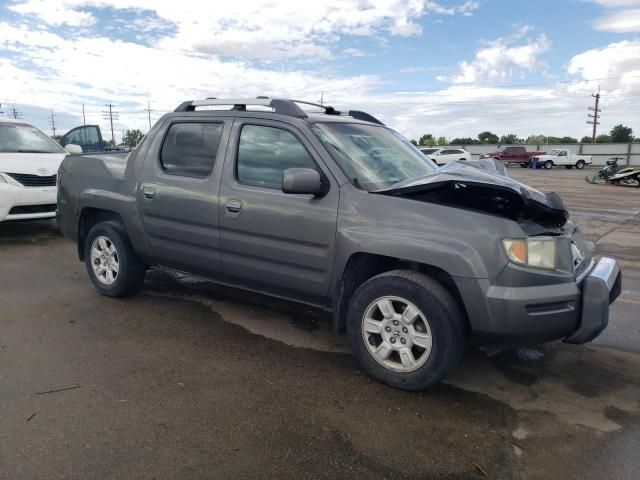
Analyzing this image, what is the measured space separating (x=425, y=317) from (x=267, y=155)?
1.76 m

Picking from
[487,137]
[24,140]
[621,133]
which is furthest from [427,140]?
[24,140]

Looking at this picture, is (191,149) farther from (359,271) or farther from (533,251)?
(533,251)

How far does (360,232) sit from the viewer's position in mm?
3387

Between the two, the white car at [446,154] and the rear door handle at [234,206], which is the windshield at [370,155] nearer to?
the rear door handle at [234,206]

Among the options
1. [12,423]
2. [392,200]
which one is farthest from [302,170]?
[12,423]

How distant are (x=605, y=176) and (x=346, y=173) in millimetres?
24182

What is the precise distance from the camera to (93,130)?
43.5 feet

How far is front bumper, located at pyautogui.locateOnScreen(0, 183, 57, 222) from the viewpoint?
24.1 feet

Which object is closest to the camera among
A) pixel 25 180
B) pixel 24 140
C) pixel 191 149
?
pixel 191 149

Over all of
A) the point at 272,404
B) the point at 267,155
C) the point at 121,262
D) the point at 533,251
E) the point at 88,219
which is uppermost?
the point at 267,155

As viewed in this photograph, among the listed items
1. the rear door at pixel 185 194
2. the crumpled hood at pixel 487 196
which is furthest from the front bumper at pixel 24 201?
the crumpled hood at pixel 487 196

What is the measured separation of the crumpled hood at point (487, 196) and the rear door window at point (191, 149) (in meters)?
1.69

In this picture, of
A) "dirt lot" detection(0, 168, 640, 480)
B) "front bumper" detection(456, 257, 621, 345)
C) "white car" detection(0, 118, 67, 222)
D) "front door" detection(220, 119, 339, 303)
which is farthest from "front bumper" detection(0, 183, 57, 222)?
"front bumper" detection(456, 257, 621, 345)

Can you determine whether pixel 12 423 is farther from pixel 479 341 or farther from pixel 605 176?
pixel 605 176
